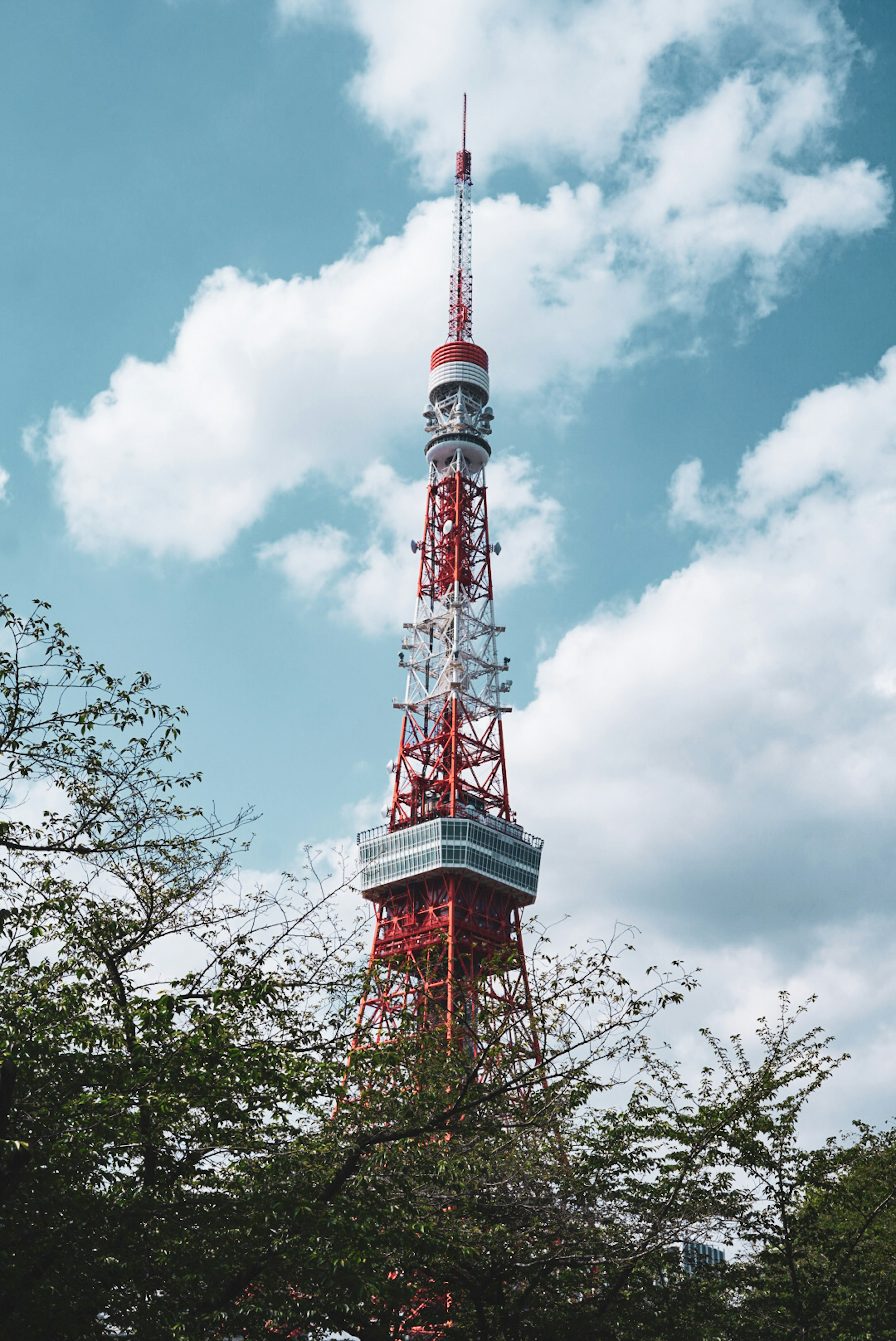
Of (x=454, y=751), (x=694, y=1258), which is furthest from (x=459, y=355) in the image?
(x=694, y=1258)

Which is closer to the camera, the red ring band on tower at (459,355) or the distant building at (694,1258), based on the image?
the distant building at (694,1258)

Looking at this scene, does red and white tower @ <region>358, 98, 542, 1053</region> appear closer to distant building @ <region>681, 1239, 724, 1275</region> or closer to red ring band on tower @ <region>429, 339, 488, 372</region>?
red ring band on tower @ <region>429, 339, 488, 372</region>

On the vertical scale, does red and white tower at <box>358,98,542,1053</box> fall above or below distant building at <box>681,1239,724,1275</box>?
above

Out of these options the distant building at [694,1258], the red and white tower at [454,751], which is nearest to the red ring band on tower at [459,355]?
the red and white tower at [454,751]

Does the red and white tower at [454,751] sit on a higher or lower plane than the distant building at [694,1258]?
higher

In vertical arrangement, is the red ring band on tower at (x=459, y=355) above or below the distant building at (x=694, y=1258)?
above

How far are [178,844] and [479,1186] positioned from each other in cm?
601

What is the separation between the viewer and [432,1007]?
72.1 feet

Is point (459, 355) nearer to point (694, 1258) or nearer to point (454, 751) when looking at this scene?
point (454, 751)

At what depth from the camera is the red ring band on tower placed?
67.9 m

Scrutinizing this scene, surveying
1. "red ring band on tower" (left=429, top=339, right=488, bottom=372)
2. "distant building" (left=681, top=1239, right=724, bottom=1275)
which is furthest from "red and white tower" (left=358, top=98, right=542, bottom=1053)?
"distant building" (left=681, top=1239, right=724, bottom=1275)

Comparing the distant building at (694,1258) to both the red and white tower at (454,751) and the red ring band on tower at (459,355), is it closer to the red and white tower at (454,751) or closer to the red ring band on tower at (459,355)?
the red and white tower at (454,751)

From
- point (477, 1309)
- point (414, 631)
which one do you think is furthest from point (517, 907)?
point (477, 1309)

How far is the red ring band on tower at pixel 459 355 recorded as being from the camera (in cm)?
6788
